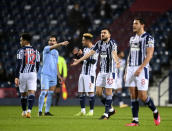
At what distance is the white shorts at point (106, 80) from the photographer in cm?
1059

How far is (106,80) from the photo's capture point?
10648 mm

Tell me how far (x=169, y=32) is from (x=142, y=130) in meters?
14.7

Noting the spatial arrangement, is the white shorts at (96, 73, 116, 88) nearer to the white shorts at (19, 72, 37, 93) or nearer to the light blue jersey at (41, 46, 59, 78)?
the white shorts at (19, 72, 37, 93)

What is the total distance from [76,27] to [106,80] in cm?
1225

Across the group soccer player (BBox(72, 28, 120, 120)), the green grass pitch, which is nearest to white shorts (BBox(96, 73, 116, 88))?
soccer player (BBox(72, 28, 120, 120))

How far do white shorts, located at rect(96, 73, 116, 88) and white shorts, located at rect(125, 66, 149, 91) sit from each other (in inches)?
80.6

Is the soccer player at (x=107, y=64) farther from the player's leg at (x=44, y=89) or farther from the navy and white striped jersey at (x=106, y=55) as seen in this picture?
the player's leg at (x=44, y=89)

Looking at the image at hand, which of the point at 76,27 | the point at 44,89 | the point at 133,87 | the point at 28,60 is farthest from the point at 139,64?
the point at 76,27

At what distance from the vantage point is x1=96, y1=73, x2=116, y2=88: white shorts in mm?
10586

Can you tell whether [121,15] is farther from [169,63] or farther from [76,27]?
[169,63]

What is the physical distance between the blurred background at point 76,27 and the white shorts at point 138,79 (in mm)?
11127

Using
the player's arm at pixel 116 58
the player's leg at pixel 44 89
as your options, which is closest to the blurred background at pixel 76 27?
the player's leg at pixel 44 89

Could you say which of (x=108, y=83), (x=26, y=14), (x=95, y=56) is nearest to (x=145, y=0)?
(x=26, y=14)

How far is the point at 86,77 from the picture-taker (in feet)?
40.8
